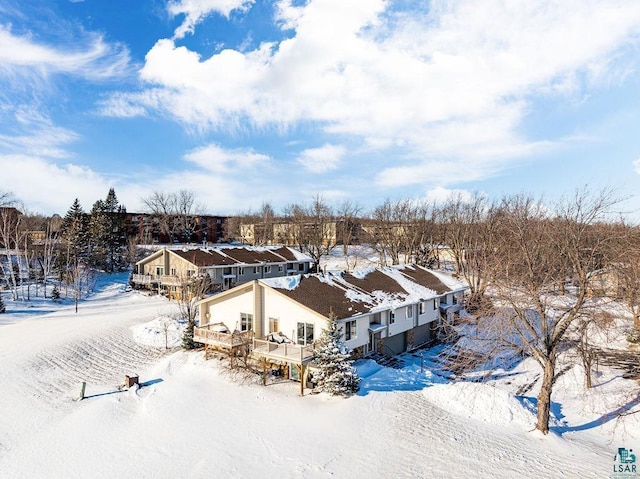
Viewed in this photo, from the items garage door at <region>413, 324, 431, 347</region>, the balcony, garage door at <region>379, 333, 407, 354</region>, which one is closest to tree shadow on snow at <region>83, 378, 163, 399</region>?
the balcony

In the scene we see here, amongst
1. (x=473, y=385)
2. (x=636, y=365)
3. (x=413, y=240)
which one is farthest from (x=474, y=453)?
(x=413, y=240)

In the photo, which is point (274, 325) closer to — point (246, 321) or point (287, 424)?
point (246, 321)

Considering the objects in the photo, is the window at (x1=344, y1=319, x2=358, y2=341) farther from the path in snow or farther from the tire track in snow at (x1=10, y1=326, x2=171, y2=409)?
the tire track in snow at (x1=10, y1=326, x2=171, y2=409)

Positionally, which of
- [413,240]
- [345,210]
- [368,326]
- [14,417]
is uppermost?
[345,210]

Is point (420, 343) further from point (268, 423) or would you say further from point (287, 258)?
point (287, 258)

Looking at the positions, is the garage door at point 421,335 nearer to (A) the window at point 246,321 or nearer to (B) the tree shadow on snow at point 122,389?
(A) the window at point 246,321

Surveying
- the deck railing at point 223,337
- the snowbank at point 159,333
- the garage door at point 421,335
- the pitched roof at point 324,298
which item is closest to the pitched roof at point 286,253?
the snowbank at point 159,333
